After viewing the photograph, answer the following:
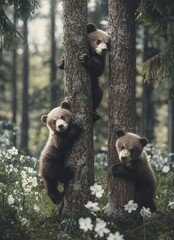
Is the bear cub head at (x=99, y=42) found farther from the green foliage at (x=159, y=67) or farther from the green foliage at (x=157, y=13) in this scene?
the green foliage at (x=159, y=67)

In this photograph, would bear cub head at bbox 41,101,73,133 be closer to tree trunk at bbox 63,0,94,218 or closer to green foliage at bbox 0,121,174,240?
tree trunk at bbox 63,0,94,218

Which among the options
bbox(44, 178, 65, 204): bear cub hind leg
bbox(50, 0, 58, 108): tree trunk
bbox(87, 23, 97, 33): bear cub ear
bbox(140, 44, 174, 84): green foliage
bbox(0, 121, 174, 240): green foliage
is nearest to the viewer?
bbox(0, 121, 174, 240): green foliage

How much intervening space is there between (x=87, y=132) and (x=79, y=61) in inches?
45.8

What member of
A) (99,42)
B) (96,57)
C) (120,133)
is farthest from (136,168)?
(99,42)

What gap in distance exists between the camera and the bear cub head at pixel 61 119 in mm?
7500

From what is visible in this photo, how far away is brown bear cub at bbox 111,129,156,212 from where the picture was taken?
7.70 metres

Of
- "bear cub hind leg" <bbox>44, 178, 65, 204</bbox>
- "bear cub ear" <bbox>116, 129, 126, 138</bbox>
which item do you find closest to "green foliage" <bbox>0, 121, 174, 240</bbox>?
"bear cub hind leg" <bbox>44, 178, 65, 204</bbox>

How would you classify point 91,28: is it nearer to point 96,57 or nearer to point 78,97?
point 96,57

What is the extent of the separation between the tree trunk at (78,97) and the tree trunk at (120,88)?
558mm

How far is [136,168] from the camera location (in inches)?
316

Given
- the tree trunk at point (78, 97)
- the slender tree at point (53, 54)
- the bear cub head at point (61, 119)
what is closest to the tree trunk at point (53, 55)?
the slender tree at point (53, 54)

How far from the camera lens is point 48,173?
7812 mm

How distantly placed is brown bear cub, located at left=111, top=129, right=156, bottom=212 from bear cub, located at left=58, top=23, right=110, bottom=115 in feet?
3.86

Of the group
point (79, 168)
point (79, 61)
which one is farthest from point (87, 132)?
point (79, 61)
